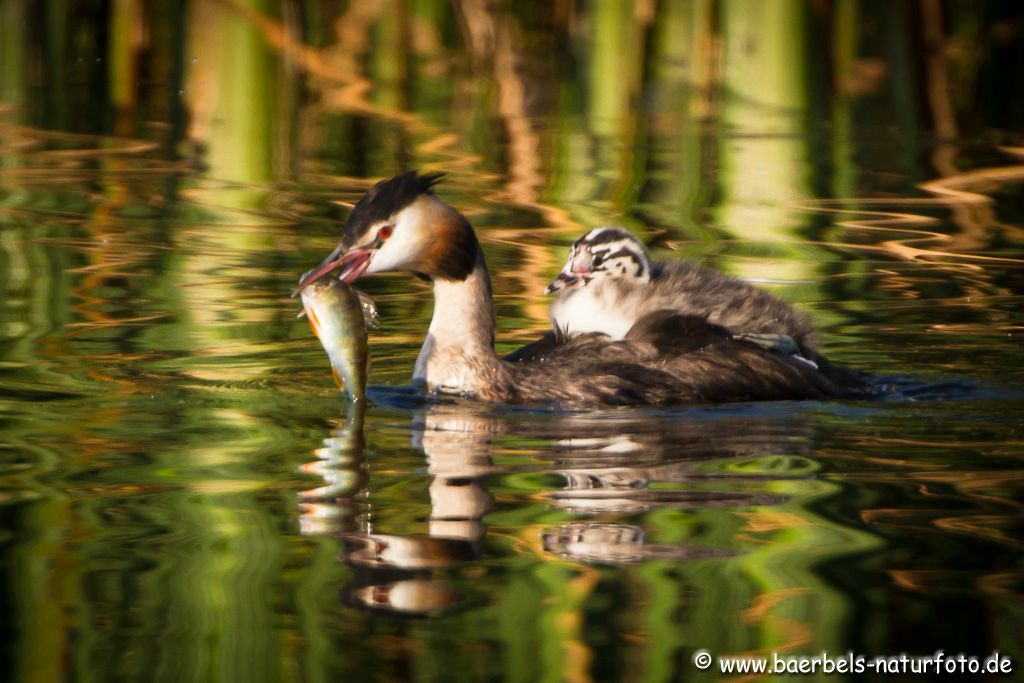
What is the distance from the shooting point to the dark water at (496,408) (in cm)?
473

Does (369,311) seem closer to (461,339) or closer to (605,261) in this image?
(461,339)

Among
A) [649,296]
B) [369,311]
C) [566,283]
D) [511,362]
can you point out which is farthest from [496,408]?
[649,296]

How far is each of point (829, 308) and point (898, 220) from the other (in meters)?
2.66

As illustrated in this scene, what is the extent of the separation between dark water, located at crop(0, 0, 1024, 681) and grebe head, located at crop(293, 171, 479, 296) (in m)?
0.50

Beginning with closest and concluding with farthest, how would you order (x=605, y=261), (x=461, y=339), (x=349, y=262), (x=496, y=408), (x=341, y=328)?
(x=341, y=328), (x=496, y=408), (x=349, y=262), (x=461, y=339), (x=605, y=261)

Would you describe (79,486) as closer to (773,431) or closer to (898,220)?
(773,431)

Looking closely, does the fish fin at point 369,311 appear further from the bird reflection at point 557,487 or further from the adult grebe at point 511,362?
the bird reflection at point 557,487

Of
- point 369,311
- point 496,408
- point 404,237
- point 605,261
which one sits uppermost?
point 404,237

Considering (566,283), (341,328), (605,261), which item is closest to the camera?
(341,328)

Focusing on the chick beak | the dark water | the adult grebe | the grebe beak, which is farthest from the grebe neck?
the grebe beak

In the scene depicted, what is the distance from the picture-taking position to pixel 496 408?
24.7ft

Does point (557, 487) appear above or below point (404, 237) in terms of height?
below

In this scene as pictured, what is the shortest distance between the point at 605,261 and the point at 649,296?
245 mm

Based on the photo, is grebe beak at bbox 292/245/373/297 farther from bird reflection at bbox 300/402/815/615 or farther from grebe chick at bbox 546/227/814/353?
grebe chick at bbox 546/227/814/353
